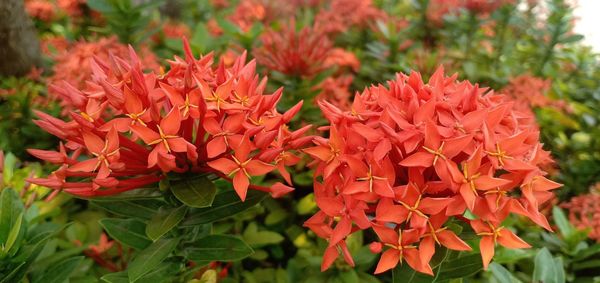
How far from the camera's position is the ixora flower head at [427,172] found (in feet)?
3.26

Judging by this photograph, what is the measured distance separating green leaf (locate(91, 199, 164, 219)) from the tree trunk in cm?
137

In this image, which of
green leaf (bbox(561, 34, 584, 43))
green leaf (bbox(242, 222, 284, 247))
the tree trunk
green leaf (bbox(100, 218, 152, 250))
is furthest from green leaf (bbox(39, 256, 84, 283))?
green leaf (bbox(561, 34, 584, 43))

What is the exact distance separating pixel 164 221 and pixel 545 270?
1174mm

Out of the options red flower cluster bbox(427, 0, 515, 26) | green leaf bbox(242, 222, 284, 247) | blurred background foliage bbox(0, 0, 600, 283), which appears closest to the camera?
blurred background foliage bbox(0, 0, 600, 283)

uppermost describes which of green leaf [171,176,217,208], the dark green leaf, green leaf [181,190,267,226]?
green leaf [171,176,217,208]

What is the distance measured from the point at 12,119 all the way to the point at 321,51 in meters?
1.44

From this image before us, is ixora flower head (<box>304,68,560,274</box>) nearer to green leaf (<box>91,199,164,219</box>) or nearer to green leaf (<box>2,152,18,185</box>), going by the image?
green leaf (<box>91,199,164,219</box>)

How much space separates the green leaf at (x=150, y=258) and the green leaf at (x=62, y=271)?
A: 10.2 inches

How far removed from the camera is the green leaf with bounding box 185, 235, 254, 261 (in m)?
1.26

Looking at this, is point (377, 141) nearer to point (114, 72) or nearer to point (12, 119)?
point (114, 72)

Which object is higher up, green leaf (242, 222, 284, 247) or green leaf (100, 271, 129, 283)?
green leaf (100, 271, 129, 283)

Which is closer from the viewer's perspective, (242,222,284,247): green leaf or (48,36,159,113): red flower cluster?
(242,222,284,247): green leaf

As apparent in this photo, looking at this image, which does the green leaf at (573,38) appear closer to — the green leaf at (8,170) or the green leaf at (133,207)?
the green leaf at (133,207)

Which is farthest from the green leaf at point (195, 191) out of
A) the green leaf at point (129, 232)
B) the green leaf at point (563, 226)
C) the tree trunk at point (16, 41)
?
the tree trunk at point (16, 41)
